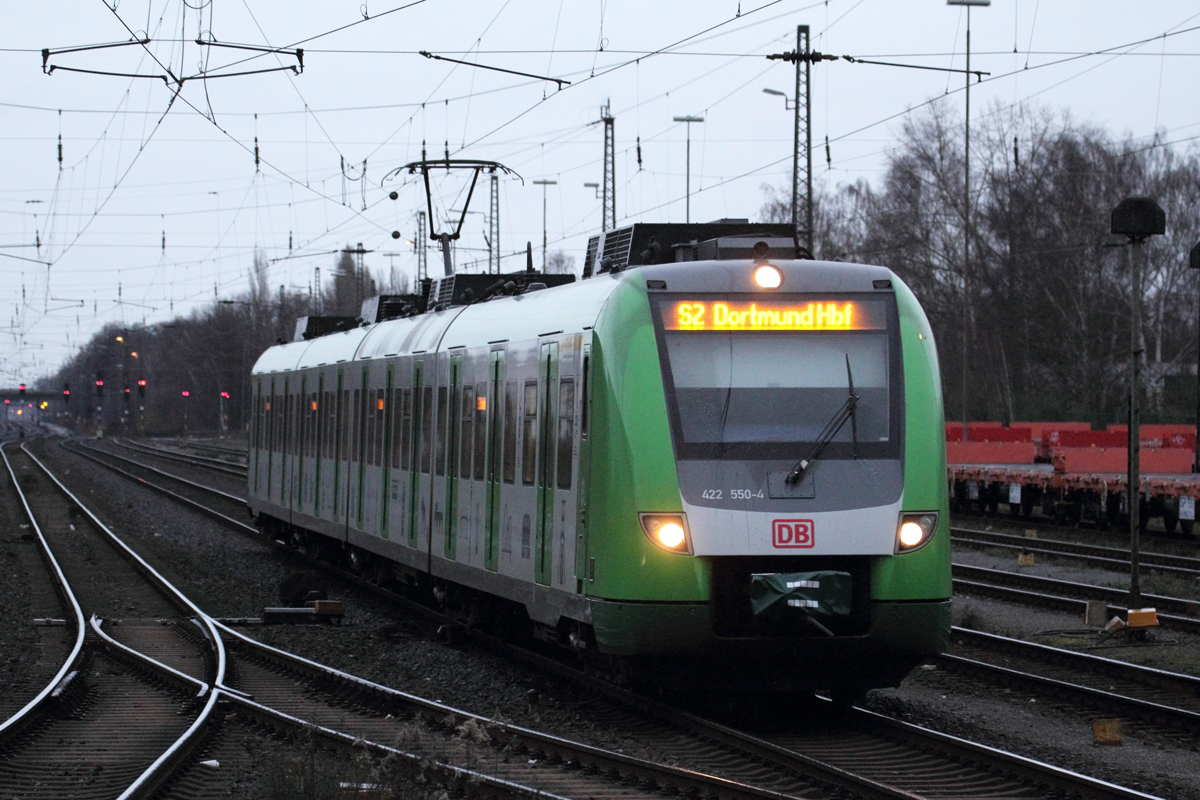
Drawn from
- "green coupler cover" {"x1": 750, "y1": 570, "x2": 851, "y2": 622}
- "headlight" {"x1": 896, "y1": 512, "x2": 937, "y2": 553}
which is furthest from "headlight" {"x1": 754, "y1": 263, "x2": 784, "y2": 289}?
"green coupler cover" {"x1": 750, "y1": 570, "x2": 851, "y2": 622}

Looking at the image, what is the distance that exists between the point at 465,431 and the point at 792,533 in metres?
4.75

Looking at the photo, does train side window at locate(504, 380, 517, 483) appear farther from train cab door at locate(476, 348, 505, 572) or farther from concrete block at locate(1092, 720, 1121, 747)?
concrete block at locate(1092, 720, 1121, 747)

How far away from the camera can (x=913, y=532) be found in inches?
373

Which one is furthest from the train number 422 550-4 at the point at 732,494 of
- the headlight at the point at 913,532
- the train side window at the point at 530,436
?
the train side window at the point at 530,436

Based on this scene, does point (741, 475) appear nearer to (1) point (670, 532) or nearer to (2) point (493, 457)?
(1) point (670, 532)

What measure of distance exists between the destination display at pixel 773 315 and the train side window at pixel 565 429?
3.40 feet

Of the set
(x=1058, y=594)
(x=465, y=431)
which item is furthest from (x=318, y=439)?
(x=1058, y=594)

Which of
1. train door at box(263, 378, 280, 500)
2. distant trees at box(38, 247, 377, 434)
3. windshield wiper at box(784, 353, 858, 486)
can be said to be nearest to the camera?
windshield wiper at box(784, 353, 858, 486)

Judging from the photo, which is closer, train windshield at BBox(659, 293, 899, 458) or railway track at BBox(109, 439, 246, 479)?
train windshield at BBox(659, 293, 899, 458)

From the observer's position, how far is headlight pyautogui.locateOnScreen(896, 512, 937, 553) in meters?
9.45

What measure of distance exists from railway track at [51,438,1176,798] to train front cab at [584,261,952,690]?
1.26 feet

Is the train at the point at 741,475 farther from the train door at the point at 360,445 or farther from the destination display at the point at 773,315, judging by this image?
the train door at the point at 360,445

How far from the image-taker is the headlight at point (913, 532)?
31.0 ft

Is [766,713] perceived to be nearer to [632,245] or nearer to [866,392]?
[866,392]
